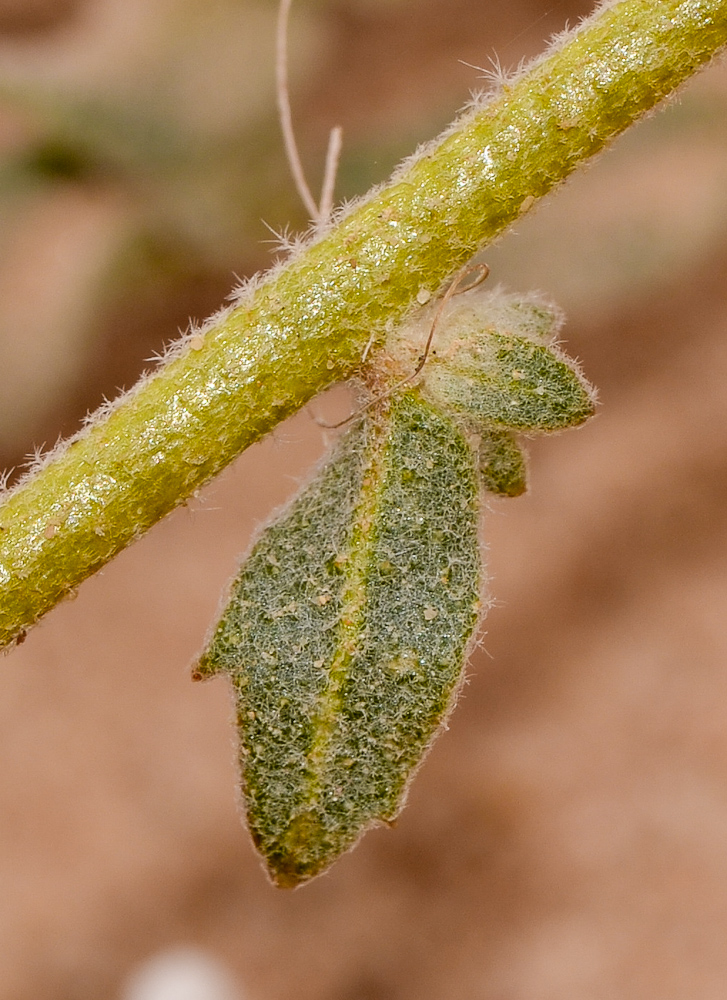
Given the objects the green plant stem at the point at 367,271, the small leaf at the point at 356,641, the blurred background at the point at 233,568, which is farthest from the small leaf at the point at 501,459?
the blurred background at the point at 233,568

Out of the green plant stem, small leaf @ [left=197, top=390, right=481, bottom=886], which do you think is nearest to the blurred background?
the green plant stem

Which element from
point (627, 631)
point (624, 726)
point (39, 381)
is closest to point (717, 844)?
point (624, 726)

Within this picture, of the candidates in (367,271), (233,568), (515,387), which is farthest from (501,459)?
(233,568)

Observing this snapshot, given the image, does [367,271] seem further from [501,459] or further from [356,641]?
[356,641]

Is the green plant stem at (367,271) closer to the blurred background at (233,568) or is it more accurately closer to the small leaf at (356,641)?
the small leaf at (356,641)

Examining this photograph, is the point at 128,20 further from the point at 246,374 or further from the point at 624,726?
the point at 624,726

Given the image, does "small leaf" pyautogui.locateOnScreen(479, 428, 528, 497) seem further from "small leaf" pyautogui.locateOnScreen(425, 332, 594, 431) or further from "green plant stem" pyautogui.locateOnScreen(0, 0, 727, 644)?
"green plant stem" pyautogui.locateOnScreen(0, 0, 727, 644)
